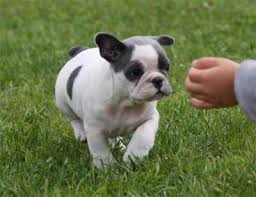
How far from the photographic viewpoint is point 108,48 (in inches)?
155

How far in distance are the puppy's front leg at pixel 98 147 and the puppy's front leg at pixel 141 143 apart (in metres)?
0.12

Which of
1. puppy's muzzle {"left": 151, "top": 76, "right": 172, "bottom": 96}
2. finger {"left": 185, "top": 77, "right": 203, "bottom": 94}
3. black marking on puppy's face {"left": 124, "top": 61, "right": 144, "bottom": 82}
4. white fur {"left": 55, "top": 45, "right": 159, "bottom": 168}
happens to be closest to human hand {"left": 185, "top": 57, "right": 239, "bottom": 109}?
finger {"left": 185, "top": 77, "right": 203, "bottom": 94}

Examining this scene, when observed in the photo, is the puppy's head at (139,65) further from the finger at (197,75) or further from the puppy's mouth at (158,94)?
the finger at (197,75)

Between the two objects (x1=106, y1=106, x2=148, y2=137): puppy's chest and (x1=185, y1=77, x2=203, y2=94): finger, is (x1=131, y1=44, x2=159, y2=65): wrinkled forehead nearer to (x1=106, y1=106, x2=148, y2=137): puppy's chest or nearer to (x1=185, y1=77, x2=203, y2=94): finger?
(x1=106, y1=106, x2=148, y2=137): puppy's chest

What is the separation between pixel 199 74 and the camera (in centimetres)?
327

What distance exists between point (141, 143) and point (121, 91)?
12.1 inches

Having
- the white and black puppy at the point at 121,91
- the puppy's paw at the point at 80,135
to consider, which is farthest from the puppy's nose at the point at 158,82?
the puppy's paw at the point at 80,135

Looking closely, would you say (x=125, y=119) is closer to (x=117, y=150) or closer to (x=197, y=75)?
(x=117, y=150)

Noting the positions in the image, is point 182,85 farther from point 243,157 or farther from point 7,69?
point 243,157

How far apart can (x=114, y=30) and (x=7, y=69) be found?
2.46m

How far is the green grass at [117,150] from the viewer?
3.76 m

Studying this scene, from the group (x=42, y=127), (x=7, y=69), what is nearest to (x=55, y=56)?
(x=7, y=69)

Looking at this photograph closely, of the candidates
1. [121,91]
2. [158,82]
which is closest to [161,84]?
[158,82]

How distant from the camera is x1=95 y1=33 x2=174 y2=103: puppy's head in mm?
3779
